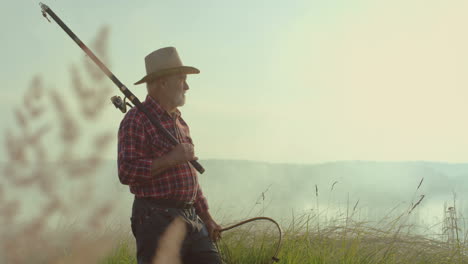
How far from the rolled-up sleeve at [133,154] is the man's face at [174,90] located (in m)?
0.33

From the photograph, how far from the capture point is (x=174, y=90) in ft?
13.3

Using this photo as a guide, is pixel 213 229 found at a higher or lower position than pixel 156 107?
lower

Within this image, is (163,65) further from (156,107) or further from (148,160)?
(148,160)

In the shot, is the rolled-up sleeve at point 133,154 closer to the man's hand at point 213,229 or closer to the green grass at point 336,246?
the man's hand at point 213,229

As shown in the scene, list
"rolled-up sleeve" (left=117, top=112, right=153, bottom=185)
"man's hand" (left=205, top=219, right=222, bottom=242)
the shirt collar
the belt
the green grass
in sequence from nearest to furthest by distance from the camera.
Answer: "rolled-up sleeve" (left=117, top=112, right=153, bottom=185), the belt, the shirt collar, "man's hand" (left=205, top=219, right=222, bottom=242), the green grass

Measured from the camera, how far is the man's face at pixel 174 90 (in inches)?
159

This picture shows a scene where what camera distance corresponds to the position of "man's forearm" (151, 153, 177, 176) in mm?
3709

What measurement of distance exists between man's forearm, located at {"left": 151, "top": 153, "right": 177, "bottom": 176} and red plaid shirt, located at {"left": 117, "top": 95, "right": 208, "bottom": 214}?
3 cm

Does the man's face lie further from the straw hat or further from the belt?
the belt

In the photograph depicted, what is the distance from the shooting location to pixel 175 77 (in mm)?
4066

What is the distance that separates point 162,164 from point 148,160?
11cm

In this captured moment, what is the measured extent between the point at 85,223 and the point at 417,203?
3.67m

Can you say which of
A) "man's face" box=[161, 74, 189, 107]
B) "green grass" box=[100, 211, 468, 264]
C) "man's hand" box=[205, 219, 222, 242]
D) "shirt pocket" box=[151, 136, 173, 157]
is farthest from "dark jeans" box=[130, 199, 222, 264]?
"green grass" box=[100, 211, 468, 264]

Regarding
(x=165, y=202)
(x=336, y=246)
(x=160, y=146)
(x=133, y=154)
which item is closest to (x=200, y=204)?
(x=165, y=202)
